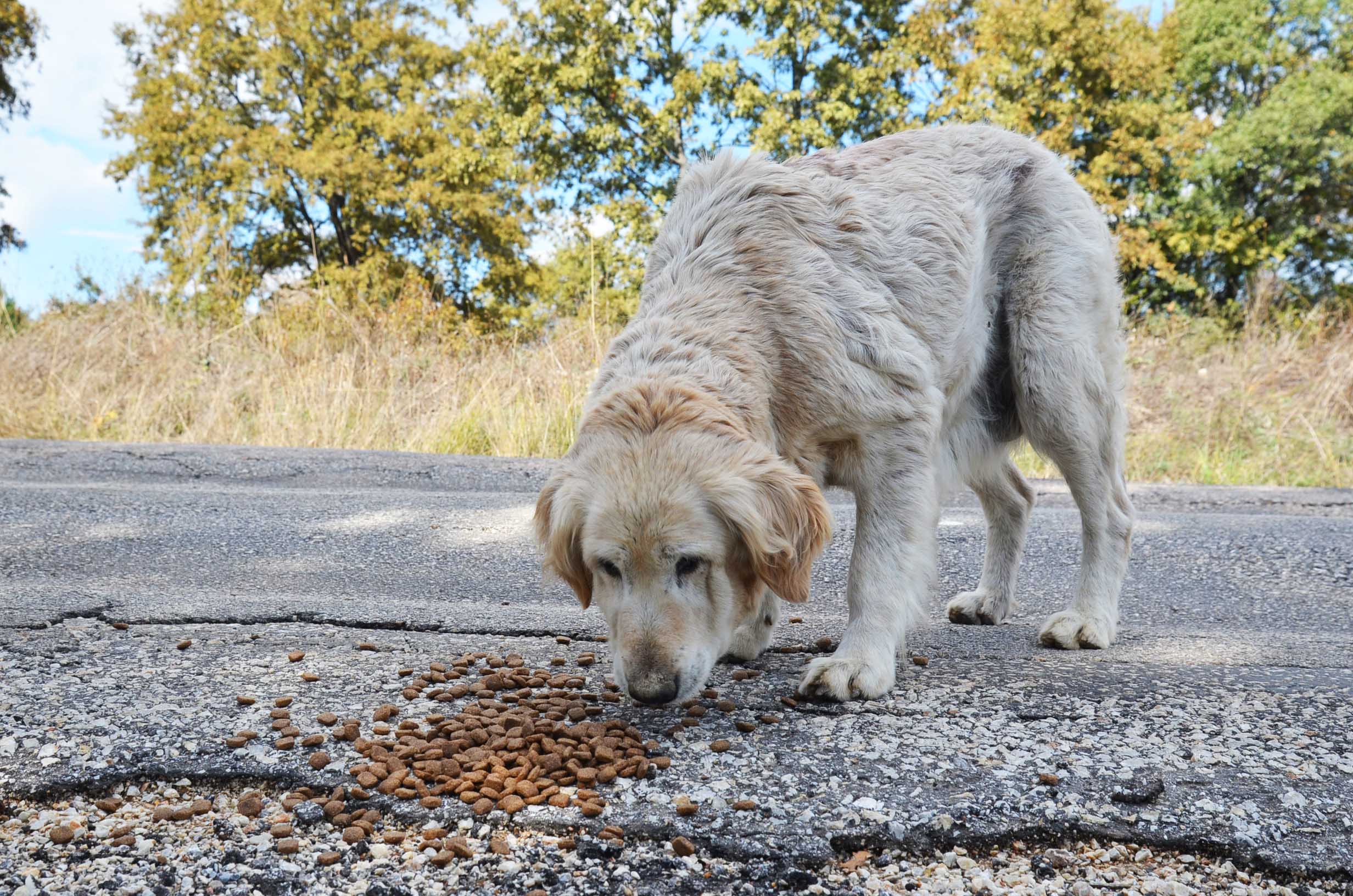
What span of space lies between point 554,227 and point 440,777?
90.6ft

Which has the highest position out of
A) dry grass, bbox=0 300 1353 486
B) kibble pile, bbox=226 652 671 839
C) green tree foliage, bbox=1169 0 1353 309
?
green tree foliage, bbox=1169 0 1353 309

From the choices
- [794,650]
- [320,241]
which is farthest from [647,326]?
[320,241]

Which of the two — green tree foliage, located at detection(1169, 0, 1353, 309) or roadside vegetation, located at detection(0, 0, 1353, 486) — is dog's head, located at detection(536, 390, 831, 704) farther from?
green tree foliage, located at detection(1169, 0, 1353, 309)

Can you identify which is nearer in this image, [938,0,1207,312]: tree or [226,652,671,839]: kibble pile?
[226,652,671,839]: kibble pile

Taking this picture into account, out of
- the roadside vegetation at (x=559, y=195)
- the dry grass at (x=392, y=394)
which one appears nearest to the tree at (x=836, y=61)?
the roadside vegetation at (x=559, y=195)

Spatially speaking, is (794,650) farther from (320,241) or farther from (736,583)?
(320,241)

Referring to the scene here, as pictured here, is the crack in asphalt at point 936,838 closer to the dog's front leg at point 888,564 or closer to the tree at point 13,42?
the dog's front leg at point 888,564

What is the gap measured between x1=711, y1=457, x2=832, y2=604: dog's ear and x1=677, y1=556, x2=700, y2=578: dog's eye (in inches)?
5.8

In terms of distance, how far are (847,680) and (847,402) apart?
0.88 meters

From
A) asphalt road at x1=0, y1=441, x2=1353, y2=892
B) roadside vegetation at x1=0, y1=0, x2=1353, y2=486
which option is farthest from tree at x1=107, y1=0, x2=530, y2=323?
asphalt road at x1=0, y1=441, x2=1353, y2=892

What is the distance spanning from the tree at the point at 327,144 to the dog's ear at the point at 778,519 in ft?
88.5

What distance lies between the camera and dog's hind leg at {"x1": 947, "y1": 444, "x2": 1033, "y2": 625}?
443 cm

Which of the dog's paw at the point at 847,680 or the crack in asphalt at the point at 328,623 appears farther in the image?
the crack in asphalt at the point at 328,623

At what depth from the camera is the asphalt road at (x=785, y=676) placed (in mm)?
2318
